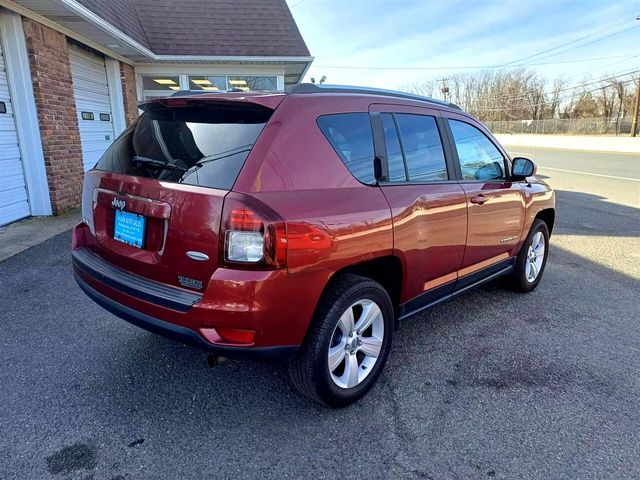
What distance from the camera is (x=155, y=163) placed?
8.29 feet

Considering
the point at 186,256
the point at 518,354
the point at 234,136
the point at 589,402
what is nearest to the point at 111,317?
the point at 186,256

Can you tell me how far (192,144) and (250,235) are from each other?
75cm

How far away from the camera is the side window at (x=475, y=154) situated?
357 cm

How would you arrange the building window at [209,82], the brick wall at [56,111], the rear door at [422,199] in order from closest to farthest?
the rear door at [422,199] < the brick wall at [56,111] < the building window at [209,82]

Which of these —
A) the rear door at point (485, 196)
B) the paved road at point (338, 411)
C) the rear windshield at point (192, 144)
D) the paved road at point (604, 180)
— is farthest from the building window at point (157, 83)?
the paved road at point (604, 180)

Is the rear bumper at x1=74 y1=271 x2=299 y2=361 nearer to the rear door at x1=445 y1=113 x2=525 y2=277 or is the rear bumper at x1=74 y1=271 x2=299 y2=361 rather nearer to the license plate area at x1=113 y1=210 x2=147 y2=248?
the license plate area at x1=113 y1=210 x2=147 y2=248

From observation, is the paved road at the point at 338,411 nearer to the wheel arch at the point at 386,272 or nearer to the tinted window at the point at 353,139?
the wheel arch at the point at 386,272

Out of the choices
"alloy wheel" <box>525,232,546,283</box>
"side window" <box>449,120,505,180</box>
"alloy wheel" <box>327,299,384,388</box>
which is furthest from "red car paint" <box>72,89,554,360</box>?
"alloy wheel" <box>525,232,546,283</box>

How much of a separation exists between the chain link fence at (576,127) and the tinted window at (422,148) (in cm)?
5016

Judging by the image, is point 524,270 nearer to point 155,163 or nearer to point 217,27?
point 155,163

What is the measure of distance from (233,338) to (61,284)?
3.23 m

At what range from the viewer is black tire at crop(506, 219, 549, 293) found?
14.3ft

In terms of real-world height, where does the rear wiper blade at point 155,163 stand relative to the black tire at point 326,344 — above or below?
above

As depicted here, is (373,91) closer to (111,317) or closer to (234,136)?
(234,136)
